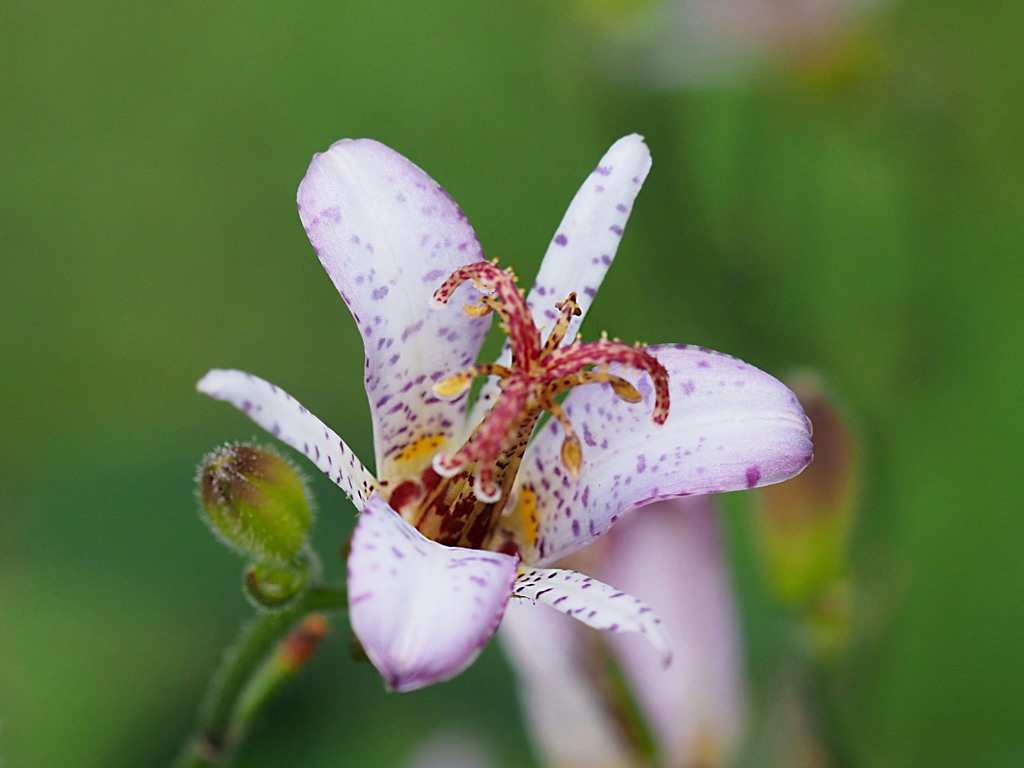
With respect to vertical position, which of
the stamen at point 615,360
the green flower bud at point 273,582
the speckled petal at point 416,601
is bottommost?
the speckled petal at point 416,601

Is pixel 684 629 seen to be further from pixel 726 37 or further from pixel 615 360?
pixel 726 37

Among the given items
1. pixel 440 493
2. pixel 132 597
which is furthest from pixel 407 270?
pixel 132 597

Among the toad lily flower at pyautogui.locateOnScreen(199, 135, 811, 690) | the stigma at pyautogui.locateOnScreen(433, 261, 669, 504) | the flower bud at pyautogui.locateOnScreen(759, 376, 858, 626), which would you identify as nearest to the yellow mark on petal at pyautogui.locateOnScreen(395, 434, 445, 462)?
the toad lily flower at pyautogui.locateOnScreen(199, 135, 811, 690)

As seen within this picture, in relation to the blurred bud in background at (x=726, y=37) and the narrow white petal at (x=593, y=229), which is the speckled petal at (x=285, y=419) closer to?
the narrow white petal at (x=593, y=229)

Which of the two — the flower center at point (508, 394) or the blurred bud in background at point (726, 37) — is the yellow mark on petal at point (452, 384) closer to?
the flower center at point (508, 394)

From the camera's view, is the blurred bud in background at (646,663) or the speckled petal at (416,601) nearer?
the speckled petal at (416,601)

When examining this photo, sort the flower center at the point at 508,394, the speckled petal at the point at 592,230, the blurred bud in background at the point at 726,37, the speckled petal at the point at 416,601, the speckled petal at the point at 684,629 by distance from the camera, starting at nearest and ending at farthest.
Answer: the speckled petal at the point at 416,601 → the flower center at the point at 508,394 → the speckled petal at the point at 592,230 → the speckled petal at the point at 684,629 → the blurred bud in background at the point at 726,37

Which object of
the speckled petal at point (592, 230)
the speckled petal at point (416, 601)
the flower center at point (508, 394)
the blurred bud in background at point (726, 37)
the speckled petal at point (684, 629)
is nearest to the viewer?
the speckled petal at point (416, 601)

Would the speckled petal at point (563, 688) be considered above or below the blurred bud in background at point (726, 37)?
below

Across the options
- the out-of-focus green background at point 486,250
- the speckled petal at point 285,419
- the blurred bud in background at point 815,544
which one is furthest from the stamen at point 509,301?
the out-of-focus green background at point 486,250
